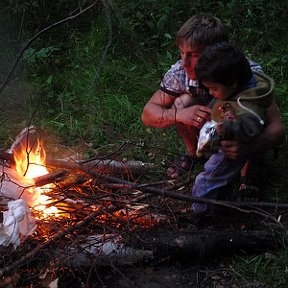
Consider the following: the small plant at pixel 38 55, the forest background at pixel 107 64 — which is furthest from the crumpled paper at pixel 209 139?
the small plant at pixel 38 55

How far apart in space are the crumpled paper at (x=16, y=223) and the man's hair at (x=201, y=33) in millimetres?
1396

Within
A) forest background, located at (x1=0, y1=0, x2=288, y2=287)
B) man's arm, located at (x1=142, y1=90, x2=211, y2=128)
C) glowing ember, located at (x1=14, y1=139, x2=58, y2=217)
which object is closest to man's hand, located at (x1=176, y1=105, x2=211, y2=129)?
man's arm, located at (x1=142, y1=90, x2=211, y2=128)

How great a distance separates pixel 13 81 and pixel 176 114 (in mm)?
2457

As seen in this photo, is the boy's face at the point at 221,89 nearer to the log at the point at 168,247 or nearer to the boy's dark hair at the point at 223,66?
the boy's dark hair at the point at 223,66

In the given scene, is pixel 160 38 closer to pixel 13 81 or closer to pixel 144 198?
pixel 13 81

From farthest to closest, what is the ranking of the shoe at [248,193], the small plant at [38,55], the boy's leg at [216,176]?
the small plant at [38,55]
the shoe at [248,193]
the boy's leg at [216,176]

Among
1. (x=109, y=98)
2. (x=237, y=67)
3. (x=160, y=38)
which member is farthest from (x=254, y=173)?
(x=160, y=38)

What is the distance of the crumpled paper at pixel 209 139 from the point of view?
2.89 meters

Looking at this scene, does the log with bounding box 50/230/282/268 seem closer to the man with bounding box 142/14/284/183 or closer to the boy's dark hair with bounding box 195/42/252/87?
the man with bounding box 142/14/284/183

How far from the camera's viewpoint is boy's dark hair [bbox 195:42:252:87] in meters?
2.80

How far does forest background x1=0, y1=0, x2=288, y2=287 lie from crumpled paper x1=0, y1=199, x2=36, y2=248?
1.16 meters

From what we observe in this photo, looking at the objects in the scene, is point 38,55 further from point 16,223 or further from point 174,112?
point 16,223

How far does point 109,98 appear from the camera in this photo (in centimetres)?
480

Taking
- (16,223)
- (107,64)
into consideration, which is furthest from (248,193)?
(107,64)
